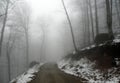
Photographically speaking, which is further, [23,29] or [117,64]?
[23,29]

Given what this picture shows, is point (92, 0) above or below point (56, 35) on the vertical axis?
above

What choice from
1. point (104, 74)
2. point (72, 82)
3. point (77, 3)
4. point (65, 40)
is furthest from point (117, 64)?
point (65, 40)

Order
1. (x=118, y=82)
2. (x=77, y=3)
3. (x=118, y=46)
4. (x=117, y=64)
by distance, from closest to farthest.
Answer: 1. (x=118, y=82)
2. (x=117, y=64)
3. (x=118, y=46)
4. (x=77, y=3)

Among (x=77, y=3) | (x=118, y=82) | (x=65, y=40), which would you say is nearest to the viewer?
(x=118, y=82)

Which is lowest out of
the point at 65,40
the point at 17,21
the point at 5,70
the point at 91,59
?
the point at 5,70

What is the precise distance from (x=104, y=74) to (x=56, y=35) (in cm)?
9375

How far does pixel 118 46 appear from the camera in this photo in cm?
1343

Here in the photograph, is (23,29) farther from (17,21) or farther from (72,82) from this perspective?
(72,82)

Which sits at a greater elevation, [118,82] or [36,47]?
[118,82]

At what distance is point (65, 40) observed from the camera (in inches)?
2766

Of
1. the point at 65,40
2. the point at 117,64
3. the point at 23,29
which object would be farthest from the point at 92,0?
the point at 65,40

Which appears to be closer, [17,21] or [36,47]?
[17,21]

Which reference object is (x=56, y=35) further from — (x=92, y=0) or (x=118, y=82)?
(x=118, y=82)

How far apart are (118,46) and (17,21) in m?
25.5
